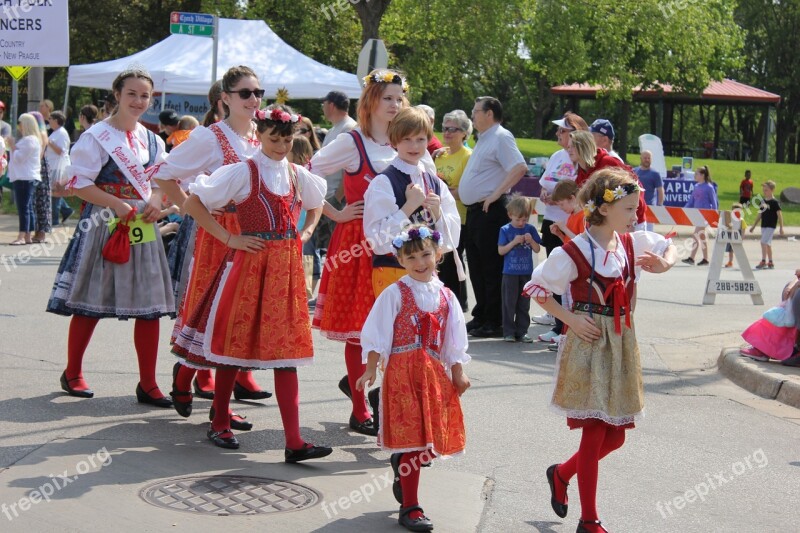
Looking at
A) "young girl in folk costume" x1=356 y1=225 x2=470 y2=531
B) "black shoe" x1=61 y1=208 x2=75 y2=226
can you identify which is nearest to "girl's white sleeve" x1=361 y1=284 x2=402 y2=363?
"young girl in folk costume" x1=356 y1=225 x2=470 y2=531

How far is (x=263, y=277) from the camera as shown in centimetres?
600

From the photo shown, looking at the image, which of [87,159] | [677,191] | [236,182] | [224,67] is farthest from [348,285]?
[224,67]

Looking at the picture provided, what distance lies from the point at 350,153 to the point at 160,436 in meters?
1.93

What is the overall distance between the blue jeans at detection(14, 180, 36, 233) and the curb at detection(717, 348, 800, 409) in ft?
35.2

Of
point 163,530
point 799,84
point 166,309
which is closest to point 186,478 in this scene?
point 163,530

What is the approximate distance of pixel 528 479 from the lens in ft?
19.6

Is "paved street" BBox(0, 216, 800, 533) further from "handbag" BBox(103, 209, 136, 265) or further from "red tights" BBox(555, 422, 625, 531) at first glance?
"handbag" BBox(103, 209, 136, 265)

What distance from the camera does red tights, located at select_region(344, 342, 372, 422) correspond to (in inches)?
258

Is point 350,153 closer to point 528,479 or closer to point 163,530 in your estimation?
point 528,479

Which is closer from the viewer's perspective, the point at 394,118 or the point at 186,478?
the point at 186,478

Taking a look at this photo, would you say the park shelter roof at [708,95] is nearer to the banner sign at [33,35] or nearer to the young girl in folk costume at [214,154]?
the banner sign at [33,35]

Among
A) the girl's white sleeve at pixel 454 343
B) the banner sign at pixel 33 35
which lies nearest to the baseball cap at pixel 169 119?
the banner sign at pixel 33 35

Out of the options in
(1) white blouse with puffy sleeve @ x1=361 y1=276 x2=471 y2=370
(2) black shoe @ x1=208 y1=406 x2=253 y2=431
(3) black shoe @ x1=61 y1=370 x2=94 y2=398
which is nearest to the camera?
(1) white blouse with puffy sleeve @ x1=361 y1=276 x2=471 y2=370

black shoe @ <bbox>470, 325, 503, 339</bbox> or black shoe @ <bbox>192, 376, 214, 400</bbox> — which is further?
black shoe @ <bbox>470, 325, 503, 339</bbox>
